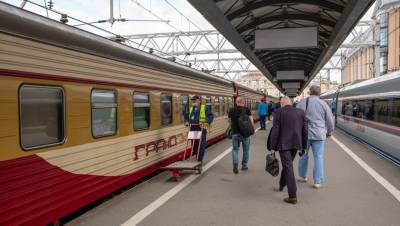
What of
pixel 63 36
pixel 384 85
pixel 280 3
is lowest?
pixel 384 85

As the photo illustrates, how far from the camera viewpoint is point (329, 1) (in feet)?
38.9

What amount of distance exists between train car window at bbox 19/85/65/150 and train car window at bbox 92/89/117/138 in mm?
857

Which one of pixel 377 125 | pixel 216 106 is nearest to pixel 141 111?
pixel 216 106

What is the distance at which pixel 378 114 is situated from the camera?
43.3 ft

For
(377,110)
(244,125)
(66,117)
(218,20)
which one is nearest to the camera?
(66,117)

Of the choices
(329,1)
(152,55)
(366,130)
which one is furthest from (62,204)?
(366,130)

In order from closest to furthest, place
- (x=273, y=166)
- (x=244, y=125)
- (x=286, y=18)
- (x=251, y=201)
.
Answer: (x=251, y=201)
(x=273, y=166)
(x=244, y=125)
(x=286, y=18)

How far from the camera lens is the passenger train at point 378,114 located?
10.9 meters

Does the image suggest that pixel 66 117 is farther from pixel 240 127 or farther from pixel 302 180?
pixel 302 180

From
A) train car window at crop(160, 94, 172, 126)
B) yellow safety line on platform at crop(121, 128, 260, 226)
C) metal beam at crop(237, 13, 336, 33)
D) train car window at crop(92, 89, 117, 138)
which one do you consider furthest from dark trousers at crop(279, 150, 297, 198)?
metal beam at crop(237, 13, 336, 33)

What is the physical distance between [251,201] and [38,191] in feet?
10.6

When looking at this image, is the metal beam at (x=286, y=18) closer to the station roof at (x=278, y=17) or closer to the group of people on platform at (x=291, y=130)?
the station roof at (x=278, y=17)

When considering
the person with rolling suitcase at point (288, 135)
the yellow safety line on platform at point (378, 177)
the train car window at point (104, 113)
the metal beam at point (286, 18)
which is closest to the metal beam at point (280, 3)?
the metal beam at point (286, 18)

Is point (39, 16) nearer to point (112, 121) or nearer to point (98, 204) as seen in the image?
point (112, 121)
